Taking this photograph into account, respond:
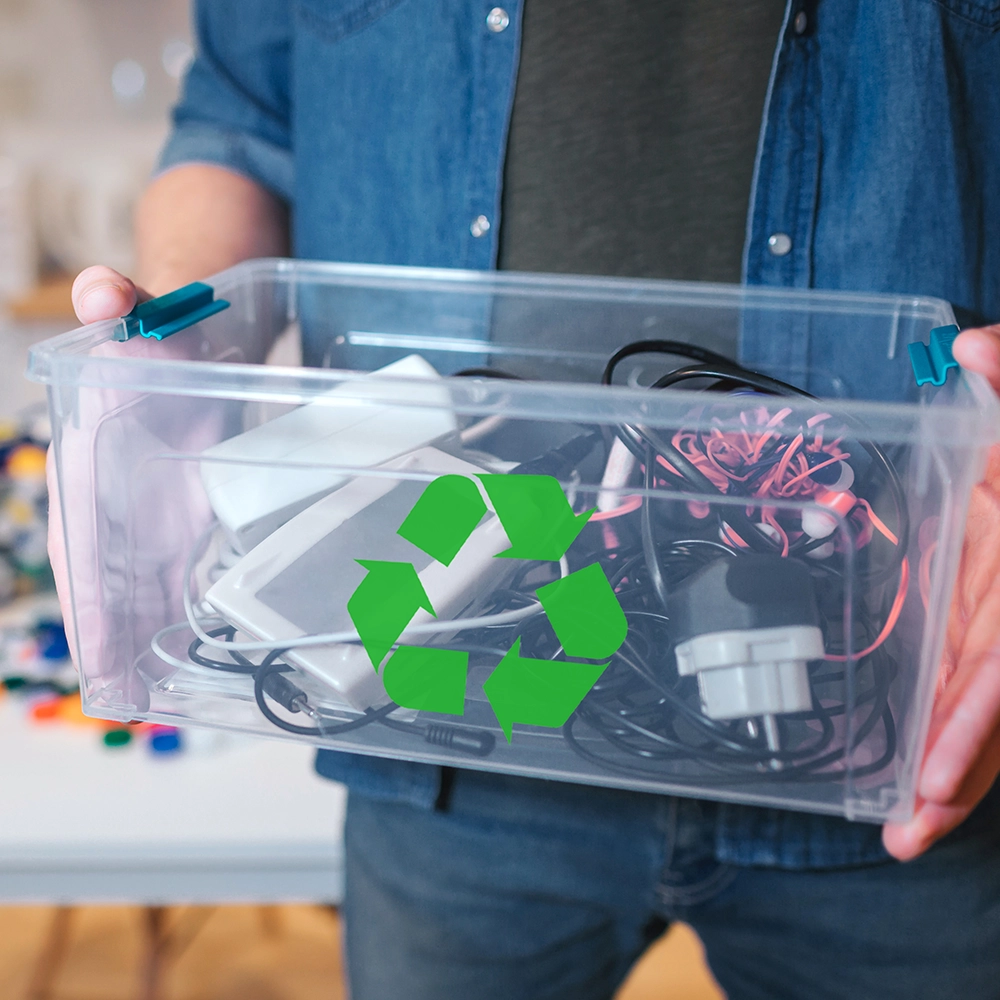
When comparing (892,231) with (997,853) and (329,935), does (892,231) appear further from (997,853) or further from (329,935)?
(329,935)

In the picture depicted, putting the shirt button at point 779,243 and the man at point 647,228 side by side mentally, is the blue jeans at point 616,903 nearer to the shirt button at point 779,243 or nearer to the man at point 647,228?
the man at point 647,228

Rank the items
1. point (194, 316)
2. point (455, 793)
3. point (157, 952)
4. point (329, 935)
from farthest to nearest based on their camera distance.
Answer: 1. point (329, 935)
2. point (157, 952)
3. point (455, 793)
4. point (194, 316)

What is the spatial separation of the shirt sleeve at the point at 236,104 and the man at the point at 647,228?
6 centimetres

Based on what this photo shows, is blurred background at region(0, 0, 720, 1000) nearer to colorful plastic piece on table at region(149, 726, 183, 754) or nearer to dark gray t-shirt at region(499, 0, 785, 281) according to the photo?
colorful plastic piece on table at region(149, 726, 183, 754)

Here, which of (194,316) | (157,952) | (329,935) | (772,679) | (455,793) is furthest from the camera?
(329,935)

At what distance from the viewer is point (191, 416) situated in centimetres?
42

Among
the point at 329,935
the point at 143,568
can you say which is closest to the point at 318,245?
the point at 143,568

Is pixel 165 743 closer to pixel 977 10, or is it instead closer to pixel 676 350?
pixel 676 350

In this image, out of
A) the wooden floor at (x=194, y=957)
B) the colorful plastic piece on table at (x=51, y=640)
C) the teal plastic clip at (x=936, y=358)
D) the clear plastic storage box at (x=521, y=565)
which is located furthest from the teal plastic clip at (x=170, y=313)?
the wooden floor at (x=194, y=957)

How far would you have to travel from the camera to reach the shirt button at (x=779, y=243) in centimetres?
54

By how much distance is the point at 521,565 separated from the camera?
1.27 feet

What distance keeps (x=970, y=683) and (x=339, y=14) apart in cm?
53

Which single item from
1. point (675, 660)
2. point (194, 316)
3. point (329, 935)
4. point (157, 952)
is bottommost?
point (329, 935)

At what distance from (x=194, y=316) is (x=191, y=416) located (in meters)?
0.08
